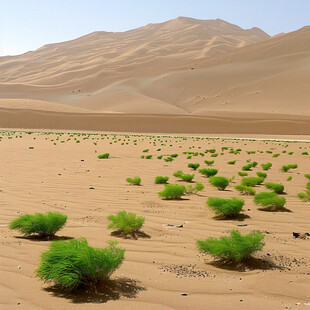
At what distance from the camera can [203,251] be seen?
5.43m

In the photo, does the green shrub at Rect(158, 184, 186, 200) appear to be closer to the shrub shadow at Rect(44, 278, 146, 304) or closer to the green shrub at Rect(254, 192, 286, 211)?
the green shrub at Rect(254, 192, 286, 211)

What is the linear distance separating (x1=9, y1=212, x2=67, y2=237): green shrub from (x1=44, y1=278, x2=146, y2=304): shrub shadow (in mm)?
1712

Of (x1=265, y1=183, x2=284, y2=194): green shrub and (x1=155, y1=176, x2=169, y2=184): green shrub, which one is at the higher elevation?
(x1=265, y1=183, x2=284, y2=194): green shrub

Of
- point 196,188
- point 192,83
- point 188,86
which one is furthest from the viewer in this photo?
point 192,83

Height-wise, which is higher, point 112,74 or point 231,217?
point 112,74

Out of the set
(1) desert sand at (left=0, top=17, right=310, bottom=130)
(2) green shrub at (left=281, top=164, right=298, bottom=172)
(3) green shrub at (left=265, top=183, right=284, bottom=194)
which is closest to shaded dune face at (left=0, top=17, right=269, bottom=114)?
(1) desert sand at (left=0, top=17, right=310, bottom=130)

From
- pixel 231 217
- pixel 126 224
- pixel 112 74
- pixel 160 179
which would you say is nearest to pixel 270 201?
pixel 231 217

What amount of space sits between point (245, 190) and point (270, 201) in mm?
1830

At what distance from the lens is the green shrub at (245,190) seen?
9.58 metres

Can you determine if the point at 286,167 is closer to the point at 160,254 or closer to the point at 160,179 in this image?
the point at 160,179

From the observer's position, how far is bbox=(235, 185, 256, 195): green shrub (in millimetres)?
9578

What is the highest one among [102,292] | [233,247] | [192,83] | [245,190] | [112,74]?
[112,74]

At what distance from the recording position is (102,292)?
418 cm

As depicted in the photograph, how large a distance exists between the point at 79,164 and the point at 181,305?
12.0 meters
